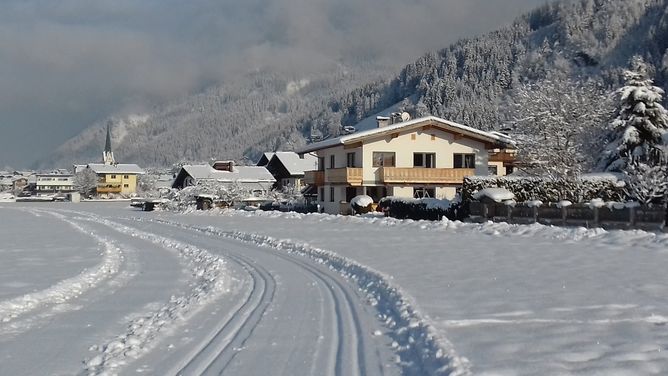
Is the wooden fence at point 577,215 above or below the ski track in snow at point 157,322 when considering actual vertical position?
above

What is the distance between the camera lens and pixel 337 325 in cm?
981

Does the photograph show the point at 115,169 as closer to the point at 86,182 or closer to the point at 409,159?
the point at 86,182

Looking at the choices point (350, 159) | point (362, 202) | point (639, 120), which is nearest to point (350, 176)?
point (350, 159)

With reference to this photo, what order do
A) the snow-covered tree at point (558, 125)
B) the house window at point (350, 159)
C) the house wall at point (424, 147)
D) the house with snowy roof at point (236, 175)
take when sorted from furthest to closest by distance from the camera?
the house with snowy roof at point (236, 175), the house window at point (350, 159), the house wall at point (424, 147), the snow-covered tree at point (558, 125)

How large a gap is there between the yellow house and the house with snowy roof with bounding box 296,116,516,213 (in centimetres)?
10540

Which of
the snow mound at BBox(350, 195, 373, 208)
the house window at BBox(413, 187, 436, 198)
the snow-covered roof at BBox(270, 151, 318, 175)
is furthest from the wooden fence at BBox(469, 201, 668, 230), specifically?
the snow-covered roof at BBox(270, 151, 318, 175)

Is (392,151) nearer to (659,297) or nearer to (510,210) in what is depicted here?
(510,210)

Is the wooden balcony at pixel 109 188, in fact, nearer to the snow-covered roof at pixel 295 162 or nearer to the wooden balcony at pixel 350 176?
the snow-covered roof at pixel 295 162

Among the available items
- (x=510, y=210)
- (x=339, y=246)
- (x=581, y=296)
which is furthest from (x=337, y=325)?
(x=510, y=210)

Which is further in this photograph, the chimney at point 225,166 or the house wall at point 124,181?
the house wall at point 124,181

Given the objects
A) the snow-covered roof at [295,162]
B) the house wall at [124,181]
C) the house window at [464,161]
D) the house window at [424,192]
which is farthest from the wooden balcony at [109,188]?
the house window at [464,161]

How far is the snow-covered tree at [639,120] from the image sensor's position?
1590 inches

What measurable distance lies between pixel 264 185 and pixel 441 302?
89661 millimetres

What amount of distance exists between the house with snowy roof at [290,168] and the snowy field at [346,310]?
210ft
